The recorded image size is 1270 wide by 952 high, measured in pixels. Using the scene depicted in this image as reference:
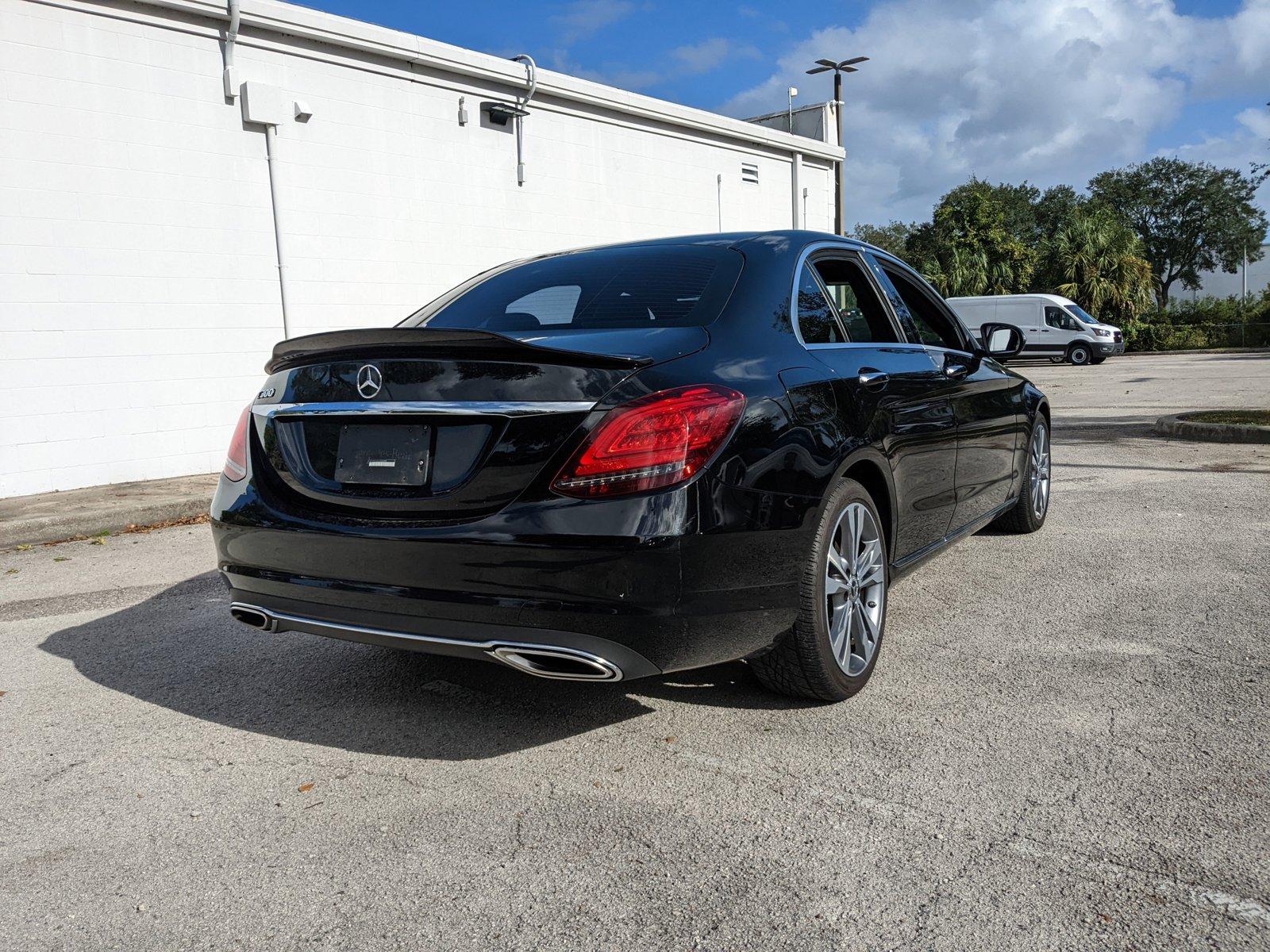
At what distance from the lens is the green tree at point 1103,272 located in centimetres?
4122

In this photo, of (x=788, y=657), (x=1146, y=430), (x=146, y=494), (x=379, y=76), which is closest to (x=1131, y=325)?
(x=1146, y=430)

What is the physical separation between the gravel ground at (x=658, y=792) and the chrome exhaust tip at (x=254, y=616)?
1.23ft

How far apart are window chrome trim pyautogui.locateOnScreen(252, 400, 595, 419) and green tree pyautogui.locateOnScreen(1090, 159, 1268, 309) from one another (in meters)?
77.8

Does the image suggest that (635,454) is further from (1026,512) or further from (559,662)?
(1026,512)

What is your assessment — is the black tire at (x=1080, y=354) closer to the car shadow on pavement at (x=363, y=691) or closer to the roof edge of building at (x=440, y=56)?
the roof edge of building at (x=440, y=56)

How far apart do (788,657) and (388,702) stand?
55.5 inches

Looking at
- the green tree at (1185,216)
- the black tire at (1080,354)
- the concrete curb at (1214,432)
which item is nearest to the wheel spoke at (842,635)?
the concrete curb at (1214,432)

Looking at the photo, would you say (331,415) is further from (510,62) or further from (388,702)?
(510,62)

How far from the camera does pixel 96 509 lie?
824 cm

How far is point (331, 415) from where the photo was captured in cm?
323

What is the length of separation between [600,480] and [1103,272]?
142 ft

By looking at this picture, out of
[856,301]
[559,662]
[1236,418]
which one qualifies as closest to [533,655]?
[559,662]

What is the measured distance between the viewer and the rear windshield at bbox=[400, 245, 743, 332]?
3.48 meters

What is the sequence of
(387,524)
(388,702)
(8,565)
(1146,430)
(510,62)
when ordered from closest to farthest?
1. (387,524)
2. (388,702)
3. (8,565)
4. (1146,430)
5. (510,62)
